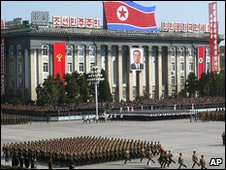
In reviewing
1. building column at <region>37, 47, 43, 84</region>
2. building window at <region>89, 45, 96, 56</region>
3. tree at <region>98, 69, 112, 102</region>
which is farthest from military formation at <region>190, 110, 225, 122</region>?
building window at <region>89, 45, 96, 56</region>

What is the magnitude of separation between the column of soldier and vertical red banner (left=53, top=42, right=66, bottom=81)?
4528 centimetres

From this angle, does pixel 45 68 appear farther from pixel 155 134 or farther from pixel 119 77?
pixel 155 134

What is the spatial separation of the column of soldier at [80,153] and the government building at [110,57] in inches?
1809

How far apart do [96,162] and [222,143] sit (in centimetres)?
917

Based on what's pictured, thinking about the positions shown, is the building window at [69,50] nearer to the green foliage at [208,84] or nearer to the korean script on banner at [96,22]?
the korean script on banner at [96,22]

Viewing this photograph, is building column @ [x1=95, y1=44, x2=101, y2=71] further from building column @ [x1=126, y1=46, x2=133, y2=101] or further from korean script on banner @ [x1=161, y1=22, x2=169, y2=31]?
korean script on banner @ [x1=161, y1=22, x2=169, y2=31]

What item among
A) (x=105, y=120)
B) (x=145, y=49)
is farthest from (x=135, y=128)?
(x=145, y=49)

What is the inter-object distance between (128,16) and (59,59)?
11.1 metres

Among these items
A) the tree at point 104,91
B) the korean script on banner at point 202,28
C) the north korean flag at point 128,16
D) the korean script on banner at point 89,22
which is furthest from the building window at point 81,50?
the korean script on banner at point 202,28

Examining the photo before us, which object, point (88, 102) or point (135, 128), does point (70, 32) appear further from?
point (135, 128)

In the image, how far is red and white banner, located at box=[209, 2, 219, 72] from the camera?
7950 cm

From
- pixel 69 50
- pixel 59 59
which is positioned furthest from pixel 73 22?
pixel 59 59

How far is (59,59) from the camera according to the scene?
241 ft

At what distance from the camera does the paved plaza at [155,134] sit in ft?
85.1
